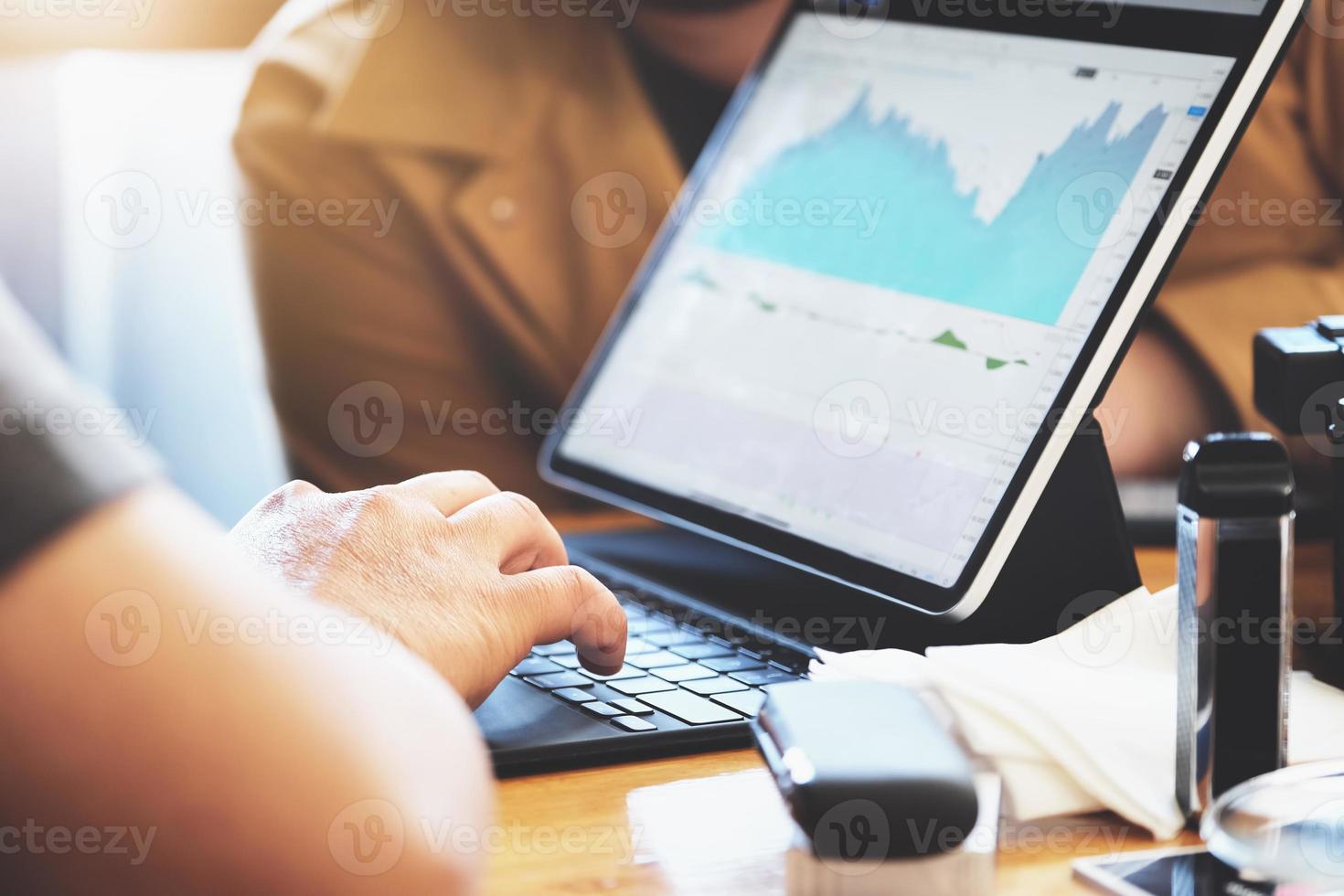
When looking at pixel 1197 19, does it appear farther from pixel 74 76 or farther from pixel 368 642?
pixel 74 76

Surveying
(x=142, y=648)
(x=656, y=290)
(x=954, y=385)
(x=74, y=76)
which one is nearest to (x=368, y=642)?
(x=142, y=648)

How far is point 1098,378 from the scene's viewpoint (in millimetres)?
715

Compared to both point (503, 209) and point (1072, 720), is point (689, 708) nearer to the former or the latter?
point (1072, 720)

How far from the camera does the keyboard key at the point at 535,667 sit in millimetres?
A: 724

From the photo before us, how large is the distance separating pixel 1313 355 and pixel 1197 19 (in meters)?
0.20

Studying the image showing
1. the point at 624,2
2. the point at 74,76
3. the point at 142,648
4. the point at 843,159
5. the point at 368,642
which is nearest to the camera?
the point at 142,648
